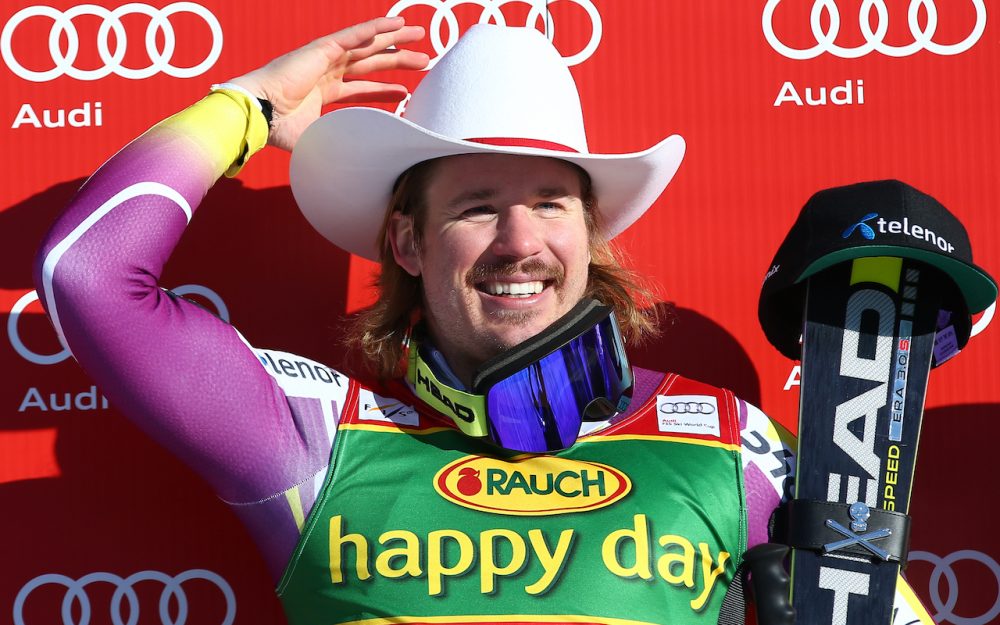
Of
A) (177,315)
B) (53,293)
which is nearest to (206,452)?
(177,315)

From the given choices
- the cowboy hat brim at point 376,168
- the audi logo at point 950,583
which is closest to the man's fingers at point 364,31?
the cowboy hat brim at point 376,168

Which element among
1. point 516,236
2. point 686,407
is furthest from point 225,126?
point 686,407

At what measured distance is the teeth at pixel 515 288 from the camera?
2.23 metres

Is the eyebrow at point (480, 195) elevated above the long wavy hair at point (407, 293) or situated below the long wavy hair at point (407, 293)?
above

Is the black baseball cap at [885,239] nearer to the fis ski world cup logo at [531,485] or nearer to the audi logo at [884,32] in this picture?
the fis ski world cup logo at [531,485]

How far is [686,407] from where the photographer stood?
7.56 feet

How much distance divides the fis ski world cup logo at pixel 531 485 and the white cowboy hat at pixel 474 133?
588 millimetres

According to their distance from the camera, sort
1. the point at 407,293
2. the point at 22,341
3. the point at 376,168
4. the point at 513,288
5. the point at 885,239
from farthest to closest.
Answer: the point at 22,341 → the point at 407,293 → the point at 376,168 → the point at 513,288 → the point at 885,239

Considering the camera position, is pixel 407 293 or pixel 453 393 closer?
pixel 453 393

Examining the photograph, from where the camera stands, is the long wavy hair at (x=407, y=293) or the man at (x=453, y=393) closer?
the man at (x=453, y=393)

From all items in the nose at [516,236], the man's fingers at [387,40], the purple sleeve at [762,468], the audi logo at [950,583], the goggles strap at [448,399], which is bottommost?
the audi logo at [950,583]

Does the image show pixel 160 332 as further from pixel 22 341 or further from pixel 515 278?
pixel 22 341

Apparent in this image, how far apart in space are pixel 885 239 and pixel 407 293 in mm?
984

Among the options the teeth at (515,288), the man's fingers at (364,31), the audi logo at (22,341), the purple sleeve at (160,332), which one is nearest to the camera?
the purple sleeve at (160,332)
